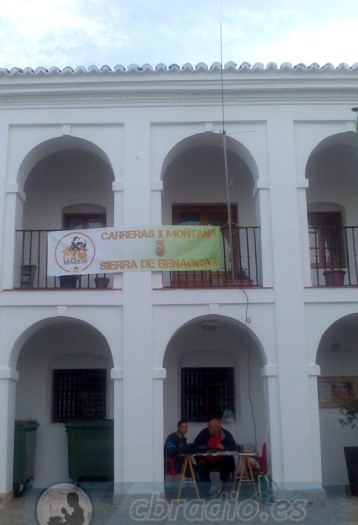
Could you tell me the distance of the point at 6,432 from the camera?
1141cm

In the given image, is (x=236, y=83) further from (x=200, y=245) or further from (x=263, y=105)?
(x=200, y=245)

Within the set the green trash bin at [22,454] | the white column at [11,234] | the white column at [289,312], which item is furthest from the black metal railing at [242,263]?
the green trash bin at [22,454]

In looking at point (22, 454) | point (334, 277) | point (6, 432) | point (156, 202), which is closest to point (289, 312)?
point (334, 277)

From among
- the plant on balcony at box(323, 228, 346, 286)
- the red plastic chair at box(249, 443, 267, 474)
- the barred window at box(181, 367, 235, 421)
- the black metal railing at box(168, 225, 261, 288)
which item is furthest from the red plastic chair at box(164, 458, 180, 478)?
the plant on balcony at box(323, 228, 346, 286)

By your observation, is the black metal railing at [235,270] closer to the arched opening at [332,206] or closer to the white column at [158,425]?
the arched opening at [332,206]

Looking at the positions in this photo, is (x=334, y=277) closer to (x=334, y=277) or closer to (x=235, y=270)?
(x=334, y=277)

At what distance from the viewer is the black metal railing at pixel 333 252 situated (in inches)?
531

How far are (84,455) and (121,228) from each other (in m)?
4.12

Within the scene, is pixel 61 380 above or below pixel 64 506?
above

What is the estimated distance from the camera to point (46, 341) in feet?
44.8

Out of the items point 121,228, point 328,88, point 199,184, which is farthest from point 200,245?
point 328,88

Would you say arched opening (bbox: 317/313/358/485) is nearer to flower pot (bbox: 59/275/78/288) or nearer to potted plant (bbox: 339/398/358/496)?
potted plant (bbox: 339/398/358/496)

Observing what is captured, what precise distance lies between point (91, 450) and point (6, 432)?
1760mm

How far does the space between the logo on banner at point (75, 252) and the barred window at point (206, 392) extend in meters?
3.18
